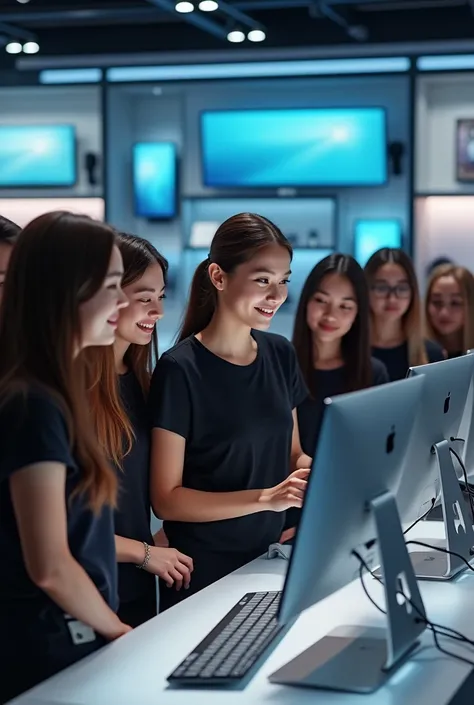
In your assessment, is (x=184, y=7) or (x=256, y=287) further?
(x=184, y=7)

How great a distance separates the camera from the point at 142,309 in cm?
258

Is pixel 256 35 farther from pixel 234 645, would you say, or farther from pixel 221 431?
pixel 234 645

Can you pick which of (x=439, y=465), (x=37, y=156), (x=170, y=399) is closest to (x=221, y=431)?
(x=170, y=399)

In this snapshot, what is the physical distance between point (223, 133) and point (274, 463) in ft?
16.1

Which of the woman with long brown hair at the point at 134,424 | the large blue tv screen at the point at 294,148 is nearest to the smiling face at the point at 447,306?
the large blue tv screen at the point at 294,148

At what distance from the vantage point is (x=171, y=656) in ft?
6.48

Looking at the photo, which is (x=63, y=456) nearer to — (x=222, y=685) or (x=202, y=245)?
(x=222, y=685)

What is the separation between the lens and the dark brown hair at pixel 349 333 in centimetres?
372

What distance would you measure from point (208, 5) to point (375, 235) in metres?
1.85

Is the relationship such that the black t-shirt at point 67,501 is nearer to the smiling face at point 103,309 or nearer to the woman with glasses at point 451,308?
the smiling face at point 103,309

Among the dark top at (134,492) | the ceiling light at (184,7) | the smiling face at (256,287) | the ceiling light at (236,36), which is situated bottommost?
the dark top at (134,492)

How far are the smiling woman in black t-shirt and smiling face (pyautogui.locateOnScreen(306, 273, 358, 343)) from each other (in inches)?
34.2

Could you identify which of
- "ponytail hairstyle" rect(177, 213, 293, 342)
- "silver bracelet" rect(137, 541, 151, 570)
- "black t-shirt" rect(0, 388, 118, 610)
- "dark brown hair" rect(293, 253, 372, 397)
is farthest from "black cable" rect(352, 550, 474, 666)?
"dark brown hair" rect(293, 253, 372, 397)

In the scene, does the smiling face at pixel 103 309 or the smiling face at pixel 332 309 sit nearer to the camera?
the smiling face at pixel 103 309
